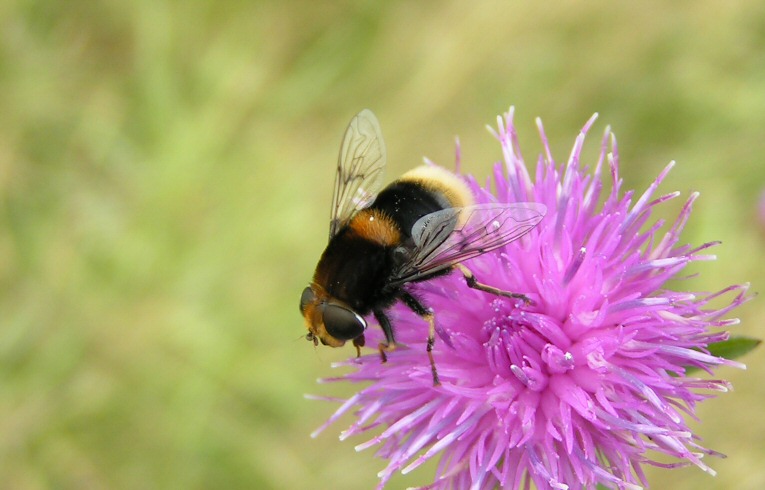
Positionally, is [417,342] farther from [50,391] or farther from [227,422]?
[50,391]

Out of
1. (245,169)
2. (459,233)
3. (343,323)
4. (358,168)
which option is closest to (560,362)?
(459,233)

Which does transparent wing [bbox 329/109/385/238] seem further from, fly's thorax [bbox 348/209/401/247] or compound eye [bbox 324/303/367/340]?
compound eye [bbox 324/303/367/340]

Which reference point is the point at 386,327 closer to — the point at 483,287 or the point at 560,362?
the point at 483,287

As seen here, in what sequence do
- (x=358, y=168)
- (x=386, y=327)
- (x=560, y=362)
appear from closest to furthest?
(x=560, y=362) < (x=386, y=327) < (x=358, y=168)

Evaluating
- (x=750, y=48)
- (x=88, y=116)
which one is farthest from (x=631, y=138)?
(x=88, y=116)

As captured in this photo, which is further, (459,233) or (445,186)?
(445,186)

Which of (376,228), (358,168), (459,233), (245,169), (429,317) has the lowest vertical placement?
(429,317)
